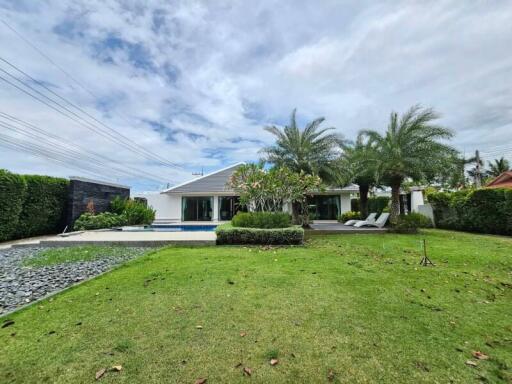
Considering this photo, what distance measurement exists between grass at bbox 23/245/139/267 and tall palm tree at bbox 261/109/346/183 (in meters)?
11.0

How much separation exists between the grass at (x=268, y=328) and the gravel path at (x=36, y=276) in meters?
0.64

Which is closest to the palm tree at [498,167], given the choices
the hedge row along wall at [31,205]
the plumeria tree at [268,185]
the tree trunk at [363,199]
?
the tree trunk at [363,199]

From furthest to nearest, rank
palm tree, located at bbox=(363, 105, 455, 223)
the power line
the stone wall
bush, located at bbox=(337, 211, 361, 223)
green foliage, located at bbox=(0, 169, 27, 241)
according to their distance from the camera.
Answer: bush, located at bbox=(337, 211, 361, 223) < the power line < the stone wall < palm tree, located at bbox=(363, 105, 455, 223) < green foliage, located at bbox=(0, 169, 27, 241)

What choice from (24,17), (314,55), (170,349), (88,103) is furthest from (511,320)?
(88,103)

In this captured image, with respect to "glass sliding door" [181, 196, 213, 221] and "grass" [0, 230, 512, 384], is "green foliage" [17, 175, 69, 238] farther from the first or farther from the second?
"glass sliding door" [181, 196, 213, 221]

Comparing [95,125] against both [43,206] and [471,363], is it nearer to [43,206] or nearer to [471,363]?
[43,206]

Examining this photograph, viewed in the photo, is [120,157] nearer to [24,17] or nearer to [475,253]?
[24,17]

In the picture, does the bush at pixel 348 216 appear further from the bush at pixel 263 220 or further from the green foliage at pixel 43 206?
the green foliage at pixel 43 206

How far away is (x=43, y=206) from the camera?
14188 mm

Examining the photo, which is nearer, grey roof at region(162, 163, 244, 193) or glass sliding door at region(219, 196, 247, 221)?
grey roof at region(162, 163, 244, 193)

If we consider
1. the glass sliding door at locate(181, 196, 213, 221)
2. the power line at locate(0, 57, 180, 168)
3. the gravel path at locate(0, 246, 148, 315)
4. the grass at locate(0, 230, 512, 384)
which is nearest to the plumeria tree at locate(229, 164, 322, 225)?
the gravel path at locate(0, 246, 148, 315)

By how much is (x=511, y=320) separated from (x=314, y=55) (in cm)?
1270

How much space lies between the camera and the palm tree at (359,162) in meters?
17.0

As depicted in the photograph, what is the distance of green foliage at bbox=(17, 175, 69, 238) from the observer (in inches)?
521
